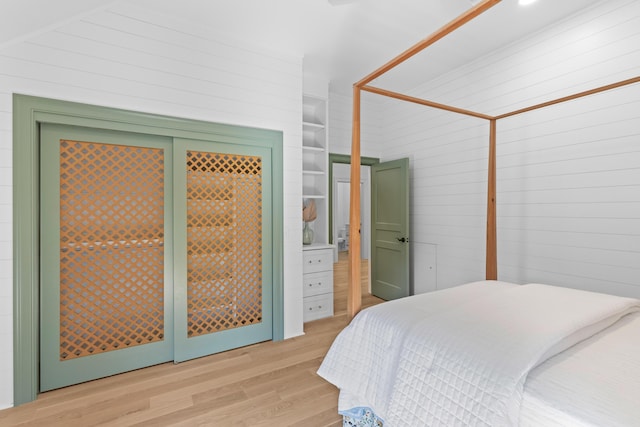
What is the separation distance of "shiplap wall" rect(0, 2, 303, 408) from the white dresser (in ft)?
0.95

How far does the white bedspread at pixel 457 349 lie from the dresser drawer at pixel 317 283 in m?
1.68

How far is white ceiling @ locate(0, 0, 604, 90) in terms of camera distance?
192 centimetres

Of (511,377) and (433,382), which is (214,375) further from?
(511,377)

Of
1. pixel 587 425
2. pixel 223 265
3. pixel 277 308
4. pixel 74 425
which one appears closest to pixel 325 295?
pixel 277 308

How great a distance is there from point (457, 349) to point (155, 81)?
2722 millimetres

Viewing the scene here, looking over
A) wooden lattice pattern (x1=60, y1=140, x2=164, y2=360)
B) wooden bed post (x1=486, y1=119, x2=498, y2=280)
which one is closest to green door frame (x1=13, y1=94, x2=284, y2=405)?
wooden lattice pattern (x1=60, y1=140, x2=164, y2=360)

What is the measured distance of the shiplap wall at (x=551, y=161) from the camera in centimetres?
215

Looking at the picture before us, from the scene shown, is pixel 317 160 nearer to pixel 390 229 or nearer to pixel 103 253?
pixel 390 229

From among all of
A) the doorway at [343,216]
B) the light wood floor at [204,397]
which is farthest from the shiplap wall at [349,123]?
the light wood floor at [204,397]

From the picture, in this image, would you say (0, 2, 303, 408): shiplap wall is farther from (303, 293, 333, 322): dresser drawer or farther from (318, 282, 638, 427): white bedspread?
(318, 282, 638, 427): white bedspread

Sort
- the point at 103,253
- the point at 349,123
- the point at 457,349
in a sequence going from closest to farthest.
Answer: the point at 457,349
the point at 103,253
the point at 349,123

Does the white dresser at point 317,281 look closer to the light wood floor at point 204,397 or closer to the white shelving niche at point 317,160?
the white shelving niche at point 317,160

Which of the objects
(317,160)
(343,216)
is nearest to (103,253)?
(317,160)

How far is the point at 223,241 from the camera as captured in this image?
2674mm
